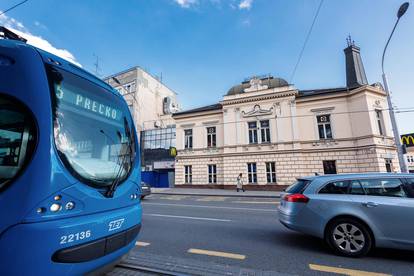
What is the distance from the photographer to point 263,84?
22.6 metres

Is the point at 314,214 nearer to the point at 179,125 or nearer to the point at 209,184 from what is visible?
the point at 209,184

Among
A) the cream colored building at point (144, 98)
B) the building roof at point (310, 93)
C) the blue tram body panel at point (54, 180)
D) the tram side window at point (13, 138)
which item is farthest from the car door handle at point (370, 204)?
the cream colored building at point (144, 98)

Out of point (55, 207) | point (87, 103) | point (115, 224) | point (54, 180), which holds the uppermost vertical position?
point (87, 103)

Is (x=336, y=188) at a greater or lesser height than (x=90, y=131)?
lesser

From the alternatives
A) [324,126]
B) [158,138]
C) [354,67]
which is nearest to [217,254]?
[324,126]

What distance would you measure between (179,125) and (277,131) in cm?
1145

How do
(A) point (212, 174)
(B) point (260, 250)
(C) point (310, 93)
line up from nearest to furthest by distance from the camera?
(B) point (260, 250) → (C) point (310, 93) → (A) point (212, 174)

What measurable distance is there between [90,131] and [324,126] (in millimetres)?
21567

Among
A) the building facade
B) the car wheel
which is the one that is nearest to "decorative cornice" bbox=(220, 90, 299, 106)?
the building facade

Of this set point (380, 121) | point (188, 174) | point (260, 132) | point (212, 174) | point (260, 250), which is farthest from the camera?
point (188, 174)

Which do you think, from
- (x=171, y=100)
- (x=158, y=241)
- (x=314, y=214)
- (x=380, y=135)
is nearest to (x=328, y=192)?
(x=314, y=214)

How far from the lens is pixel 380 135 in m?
18.5

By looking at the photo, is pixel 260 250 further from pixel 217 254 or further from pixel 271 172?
pixel 271 172

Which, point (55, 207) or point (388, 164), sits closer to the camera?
point (55, 207)
